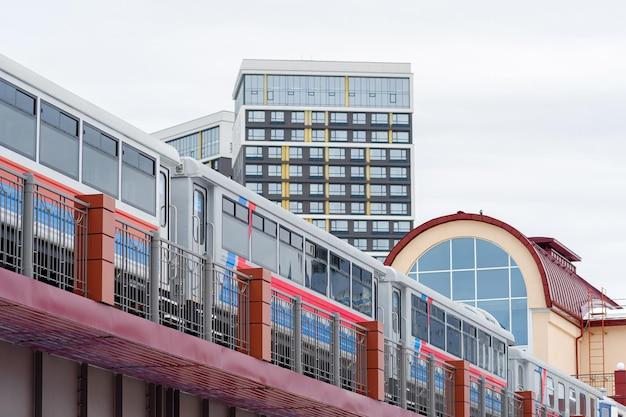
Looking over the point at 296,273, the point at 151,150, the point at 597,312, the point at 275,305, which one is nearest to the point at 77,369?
the point at 275,305

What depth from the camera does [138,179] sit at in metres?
22.3

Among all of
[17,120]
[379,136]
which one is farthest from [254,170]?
[17,120]

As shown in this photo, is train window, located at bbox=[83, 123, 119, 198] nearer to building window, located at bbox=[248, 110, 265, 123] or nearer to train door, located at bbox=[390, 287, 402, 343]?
train door, located at bbox=[390, 287, 402, 343]

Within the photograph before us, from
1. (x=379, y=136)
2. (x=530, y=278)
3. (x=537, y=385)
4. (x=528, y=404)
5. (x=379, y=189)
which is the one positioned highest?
(x=379, y=136)

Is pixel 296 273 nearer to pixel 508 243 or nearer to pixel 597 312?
pixel 508 243

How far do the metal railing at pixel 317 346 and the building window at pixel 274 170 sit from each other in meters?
147

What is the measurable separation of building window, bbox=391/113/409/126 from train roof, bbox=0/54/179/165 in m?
152

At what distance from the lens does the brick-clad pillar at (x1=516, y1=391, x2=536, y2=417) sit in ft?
107

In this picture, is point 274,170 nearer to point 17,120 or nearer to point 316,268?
point 316,268

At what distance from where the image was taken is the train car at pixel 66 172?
51.0ft

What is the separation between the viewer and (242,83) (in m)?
171

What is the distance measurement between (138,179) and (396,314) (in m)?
13.1

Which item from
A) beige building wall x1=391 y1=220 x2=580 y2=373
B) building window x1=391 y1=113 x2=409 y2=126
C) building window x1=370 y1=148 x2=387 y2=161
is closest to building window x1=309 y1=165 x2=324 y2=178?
building window x1=370 y1=148 x2=387 y2=161

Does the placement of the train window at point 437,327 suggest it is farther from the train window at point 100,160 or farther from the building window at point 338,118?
the building window at point 338,118
